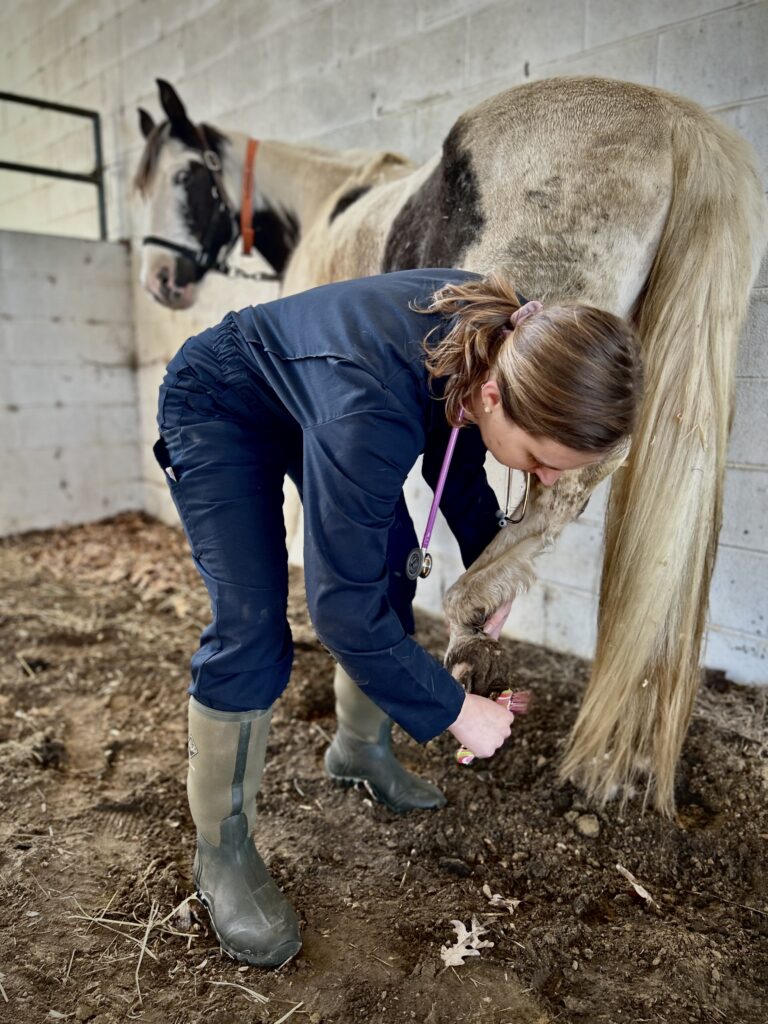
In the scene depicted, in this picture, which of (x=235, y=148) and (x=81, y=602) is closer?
(x=235, y=148)

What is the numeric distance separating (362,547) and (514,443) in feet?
0.80

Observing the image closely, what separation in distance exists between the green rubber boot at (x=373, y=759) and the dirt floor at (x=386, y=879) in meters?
0.04

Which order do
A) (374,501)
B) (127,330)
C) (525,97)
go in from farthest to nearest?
(127,330) < (525,97) < (374,501)

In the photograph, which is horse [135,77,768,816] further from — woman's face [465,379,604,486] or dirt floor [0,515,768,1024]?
woman's face [465,379,604,486]

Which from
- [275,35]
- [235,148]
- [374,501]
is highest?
[275,35]

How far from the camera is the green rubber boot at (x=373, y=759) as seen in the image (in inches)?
63.4

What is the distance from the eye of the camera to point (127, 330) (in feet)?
A: 13.6

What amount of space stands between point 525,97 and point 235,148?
162cm

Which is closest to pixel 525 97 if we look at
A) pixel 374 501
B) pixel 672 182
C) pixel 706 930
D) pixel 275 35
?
pixel 672 182

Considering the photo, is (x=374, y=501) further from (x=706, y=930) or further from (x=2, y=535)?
(x=2, y=535)

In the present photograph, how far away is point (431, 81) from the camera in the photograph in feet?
7.97

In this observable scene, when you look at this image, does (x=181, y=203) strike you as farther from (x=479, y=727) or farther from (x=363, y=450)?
(x=479, y=727)

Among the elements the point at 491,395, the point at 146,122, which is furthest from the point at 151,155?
the point at 491,395

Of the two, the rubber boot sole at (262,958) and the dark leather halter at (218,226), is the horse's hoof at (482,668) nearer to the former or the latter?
the rubber boot sole at (262,958)
